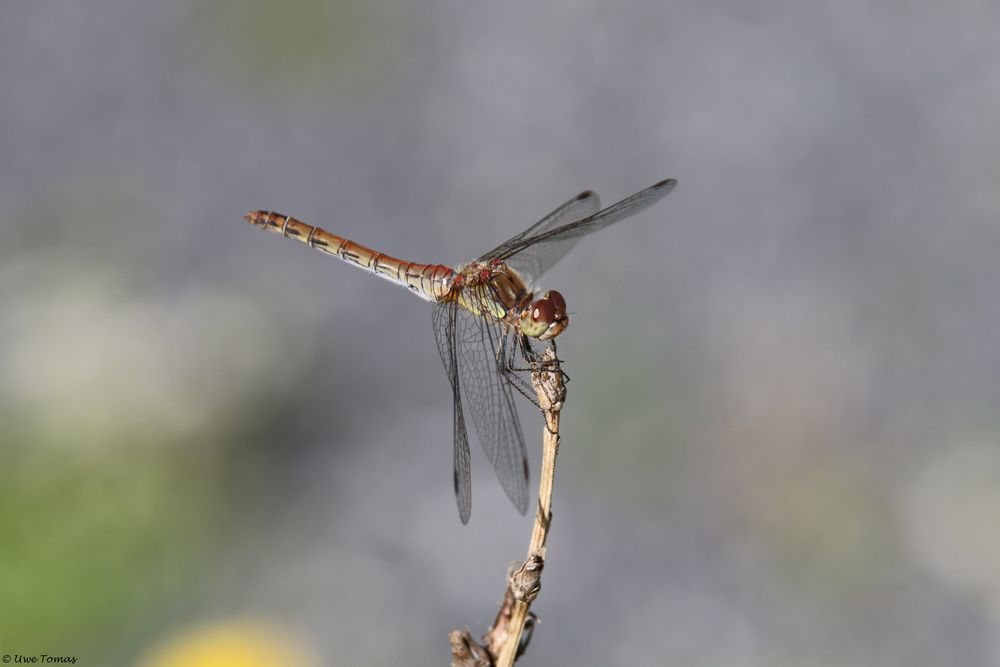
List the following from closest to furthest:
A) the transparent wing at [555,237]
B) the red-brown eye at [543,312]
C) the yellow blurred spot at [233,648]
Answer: the red-brown eye at [543,312] < the transparent wing at [555,237] < the yellow blurred spot at [233,648]

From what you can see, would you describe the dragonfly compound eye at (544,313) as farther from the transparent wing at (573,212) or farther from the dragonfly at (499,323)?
the transparent wing at (573,212)

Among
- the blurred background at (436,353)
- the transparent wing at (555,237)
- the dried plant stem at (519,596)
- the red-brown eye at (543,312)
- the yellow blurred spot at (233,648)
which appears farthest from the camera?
the blurred background at (436,353)

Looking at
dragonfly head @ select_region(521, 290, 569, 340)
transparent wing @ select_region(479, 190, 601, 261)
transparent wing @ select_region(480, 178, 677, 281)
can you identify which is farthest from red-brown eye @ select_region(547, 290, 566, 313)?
transparent wing @ select_region(479, 190, 601, 261)

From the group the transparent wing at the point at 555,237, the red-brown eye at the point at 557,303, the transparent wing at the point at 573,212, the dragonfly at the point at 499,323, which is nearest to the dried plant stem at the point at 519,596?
the dragonfly at the point at 499,323

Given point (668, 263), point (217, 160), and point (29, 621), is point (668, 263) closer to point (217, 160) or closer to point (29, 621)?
point (217, 160)

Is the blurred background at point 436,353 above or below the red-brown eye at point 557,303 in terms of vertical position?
above

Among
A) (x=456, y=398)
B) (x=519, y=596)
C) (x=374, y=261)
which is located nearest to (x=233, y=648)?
(x=374, y=261)

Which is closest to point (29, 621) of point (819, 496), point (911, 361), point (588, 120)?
point (819, 496)
